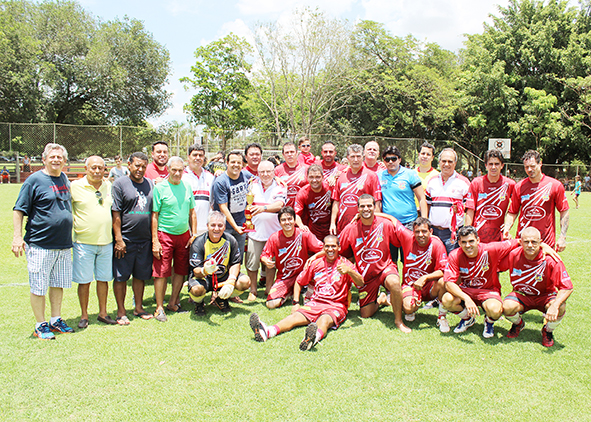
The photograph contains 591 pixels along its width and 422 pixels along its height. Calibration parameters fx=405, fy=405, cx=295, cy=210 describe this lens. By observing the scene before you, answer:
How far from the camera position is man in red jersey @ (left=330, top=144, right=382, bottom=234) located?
17.7ft

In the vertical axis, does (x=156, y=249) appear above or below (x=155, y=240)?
below

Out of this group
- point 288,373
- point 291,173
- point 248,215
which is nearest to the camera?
point 288,373

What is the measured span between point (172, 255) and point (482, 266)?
3646mm

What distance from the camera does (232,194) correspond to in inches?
220

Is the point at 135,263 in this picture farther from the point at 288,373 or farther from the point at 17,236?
the point at 288,373

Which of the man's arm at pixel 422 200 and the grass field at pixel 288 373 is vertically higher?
the man's arm at pixel 422 200

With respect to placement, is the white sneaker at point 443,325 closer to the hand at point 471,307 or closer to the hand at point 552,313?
the hand at point 471,307

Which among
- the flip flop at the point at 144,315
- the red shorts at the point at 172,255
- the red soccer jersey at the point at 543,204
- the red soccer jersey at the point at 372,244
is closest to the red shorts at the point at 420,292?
the red soccer jersey at the point at 372,244

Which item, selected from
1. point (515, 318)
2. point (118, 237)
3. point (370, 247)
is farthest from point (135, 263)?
point (515, 318)

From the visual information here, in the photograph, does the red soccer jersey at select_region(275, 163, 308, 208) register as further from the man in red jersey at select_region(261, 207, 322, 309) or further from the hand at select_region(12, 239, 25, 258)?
the hand at select_region(12, 239, 25, 258)

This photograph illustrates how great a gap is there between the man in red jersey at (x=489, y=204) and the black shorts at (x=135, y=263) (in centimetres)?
406

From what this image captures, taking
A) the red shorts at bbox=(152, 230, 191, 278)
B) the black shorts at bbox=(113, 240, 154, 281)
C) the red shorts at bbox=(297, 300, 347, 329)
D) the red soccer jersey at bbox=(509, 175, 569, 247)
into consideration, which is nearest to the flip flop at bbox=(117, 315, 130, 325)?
the black shorts at bbox=(113, 240, 154, 281)

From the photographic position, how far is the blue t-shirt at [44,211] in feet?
13.3

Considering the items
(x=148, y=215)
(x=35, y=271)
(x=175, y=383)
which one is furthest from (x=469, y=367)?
(x=35, y=271)
